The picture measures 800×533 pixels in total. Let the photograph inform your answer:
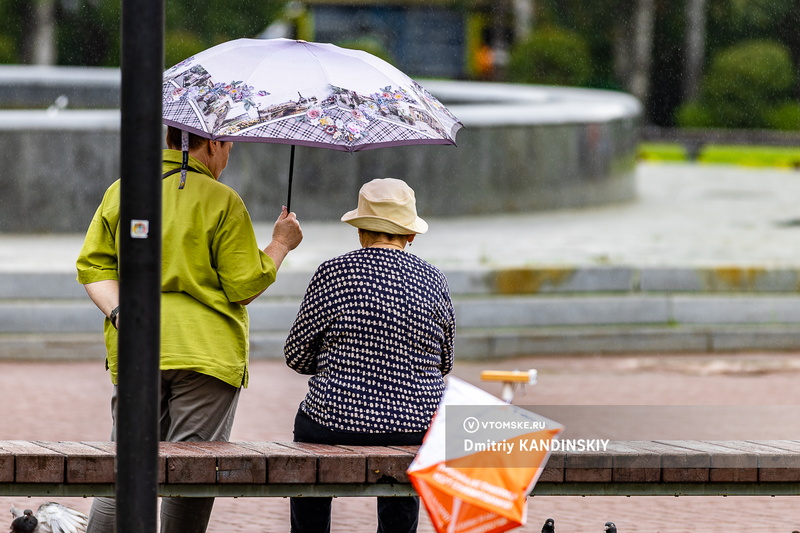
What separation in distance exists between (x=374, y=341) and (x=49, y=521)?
1328 millimetres

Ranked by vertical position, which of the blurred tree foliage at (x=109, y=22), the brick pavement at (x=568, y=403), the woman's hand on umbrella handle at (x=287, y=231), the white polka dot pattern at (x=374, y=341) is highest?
the blurred tree foliage at (x=109, y=22)

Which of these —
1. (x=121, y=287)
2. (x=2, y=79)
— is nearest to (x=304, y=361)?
(x=121, y=287)

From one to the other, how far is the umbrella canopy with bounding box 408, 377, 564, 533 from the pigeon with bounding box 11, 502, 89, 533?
1.52 metres

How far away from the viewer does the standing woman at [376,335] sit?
3787mm

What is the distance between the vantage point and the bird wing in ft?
14.2

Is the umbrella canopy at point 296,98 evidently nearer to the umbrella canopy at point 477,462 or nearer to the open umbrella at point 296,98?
the open umbrella at point 296,98

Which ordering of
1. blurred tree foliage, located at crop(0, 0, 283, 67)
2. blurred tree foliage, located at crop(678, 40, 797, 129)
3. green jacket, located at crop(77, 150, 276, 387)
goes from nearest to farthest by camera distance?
green jacket, located at crop(77, 150, 276, 387) → blurred tree foliage, located at crop(678, 40, 797, 129) → blurred tree foliage, located at crop(0, 0, 283, 67)

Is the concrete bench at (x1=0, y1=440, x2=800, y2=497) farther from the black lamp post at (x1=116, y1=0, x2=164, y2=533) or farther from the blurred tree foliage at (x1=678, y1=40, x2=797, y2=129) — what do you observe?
the blurred tree foliage at (x1=678, y1=40, x2=797, y2=129)

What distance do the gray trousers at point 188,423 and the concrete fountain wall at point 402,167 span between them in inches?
348

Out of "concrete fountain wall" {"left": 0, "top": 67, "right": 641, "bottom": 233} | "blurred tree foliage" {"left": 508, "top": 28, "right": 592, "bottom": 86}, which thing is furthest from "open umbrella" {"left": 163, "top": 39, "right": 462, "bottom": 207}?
"blurred tree foliage" {"left": 508, "top": 28, "right": 592, "bottom": 86}

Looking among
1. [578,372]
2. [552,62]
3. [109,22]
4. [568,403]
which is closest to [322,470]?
[568,403]

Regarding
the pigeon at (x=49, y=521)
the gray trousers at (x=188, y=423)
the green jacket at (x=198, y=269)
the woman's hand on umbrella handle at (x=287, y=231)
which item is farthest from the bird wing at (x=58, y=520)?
the woman's hand on umbrella handle at (x=287, y=231)

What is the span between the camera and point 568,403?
8195 mm

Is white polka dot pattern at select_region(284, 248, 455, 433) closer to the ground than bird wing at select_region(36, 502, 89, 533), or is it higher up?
higher up
